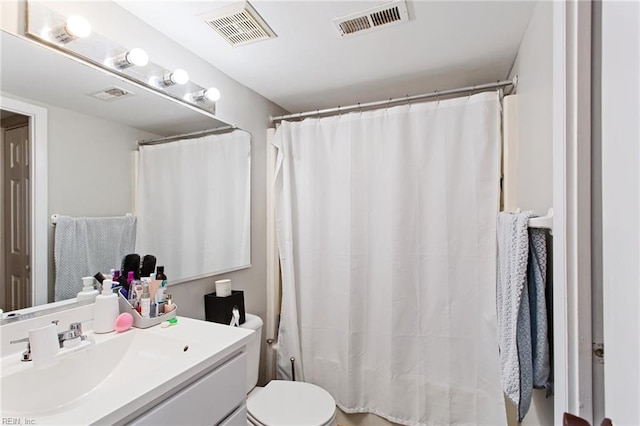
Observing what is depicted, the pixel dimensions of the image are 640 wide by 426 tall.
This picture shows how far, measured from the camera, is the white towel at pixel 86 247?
1.04 meters

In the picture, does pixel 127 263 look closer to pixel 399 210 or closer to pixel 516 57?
pixel 399 210

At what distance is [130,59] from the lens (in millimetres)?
1167

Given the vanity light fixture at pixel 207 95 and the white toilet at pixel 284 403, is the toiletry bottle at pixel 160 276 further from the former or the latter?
the vanity light fixture at pixel 207 95

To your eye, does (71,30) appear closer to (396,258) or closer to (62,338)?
(62,338)

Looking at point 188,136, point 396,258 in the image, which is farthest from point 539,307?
point 188,136

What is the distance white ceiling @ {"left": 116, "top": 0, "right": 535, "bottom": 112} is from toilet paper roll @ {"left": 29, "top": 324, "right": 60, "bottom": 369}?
3.96ft

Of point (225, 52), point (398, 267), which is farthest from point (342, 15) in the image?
point (398, 267)

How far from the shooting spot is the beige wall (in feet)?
3.38

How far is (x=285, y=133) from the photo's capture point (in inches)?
81.1

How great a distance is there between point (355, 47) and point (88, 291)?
156cm

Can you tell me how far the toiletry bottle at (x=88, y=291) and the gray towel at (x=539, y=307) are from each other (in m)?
1.53

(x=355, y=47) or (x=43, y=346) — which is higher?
(x=355, y=47)

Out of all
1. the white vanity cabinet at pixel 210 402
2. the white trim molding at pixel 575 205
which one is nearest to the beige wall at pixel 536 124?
the white trim molding at pixel 575 205

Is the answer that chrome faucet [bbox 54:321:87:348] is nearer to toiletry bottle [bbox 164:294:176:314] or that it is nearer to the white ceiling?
toiletry bottle [bbox 164:294:176:314]
